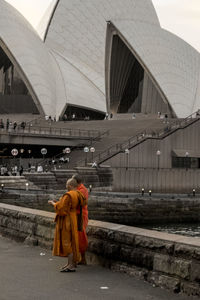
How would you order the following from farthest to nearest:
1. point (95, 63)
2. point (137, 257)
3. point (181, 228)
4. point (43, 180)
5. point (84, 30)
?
1. point (84, 30)
2. point (95, 63)
3. point (43, 180)
4. point (181, 228)
5. point (137, 257)

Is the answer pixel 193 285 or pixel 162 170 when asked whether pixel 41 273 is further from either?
pixel 162 170

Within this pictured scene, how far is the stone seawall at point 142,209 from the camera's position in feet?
75.7

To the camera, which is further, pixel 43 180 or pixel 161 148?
pixel 161 148

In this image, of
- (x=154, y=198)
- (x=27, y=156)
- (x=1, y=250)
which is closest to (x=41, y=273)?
(x=1, y=250)

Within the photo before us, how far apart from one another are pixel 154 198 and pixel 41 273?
18836 millimetres

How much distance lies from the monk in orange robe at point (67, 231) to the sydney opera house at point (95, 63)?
4242cm

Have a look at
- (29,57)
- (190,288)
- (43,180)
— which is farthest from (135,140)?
(190,288)

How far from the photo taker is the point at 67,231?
18.8 feet

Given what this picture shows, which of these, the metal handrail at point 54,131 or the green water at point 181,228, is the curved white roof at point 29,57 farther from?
the green water at point 181,228

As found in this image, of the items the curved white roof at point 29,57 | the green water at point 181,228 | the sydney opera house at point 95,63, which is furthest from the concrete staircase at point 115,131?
the sydney opera house at point 95,63

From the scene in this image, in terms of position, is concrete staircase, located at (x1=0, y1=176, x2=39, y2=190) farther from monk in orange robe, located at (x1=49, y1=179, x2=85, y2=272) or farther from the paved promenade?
monk in orange robe, located at (x1=49, y1=179, x2=85, y2=272)

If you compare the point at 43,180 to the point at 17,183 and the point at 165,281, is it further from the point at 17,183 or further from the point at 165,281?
the point at 165,281

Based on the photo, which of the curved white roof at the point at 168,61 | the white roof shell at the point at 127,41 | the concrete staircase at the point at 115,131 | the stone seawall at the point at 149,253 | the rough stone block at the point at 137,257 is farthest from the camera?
the white roof shell at the point at 127,41

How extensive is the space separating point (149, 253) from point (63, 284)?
95cm
